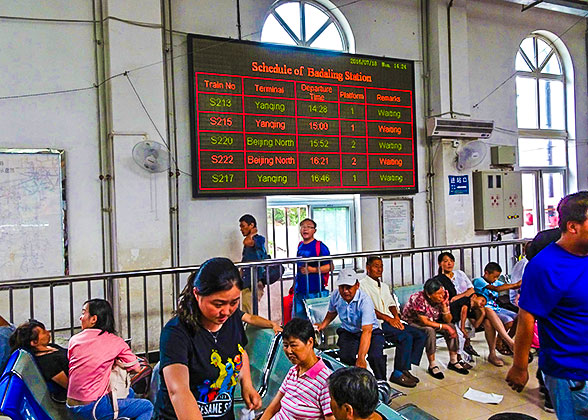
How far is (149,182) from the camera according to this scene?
540cm

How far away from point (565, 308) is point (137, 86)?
15.3 feet

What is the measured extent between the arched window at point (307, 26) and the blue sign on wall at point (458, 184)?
95.8 inches

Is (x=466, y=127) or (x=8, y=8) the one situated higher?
(x=8, y=8)

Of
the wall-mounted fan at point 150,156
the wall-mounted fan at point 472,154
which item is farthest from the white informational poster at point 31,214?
the wall-mounted fan at point 472,154

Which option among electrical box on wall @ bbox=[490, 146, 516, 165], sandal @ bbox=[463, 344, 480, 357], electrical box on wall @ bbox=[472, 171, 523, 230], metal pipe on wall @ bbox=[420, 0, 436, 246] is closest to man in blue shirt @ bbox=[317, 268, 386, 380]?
sandal @ bbox=[463, 344, 480, 357]

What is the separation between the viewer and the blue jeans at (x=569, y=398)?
213cm

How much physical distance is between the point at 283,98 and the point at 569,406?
15.6ft

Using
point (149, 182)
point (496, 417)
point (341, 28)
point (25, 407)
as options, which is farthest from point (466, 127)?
point (25, 407)

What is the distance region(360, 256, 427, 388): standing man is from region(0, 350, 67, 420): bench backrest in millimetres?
2740

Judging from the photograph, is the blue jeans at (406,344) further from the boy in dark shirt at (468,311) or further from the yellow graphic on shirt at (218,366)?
the yellow graphic on shirt at (218,366)

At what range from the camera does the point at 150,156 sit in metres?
5.25

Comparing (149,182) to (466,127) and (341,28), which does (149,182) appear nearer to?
(341,28)

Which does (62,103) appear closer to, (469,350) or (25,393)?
(25,393)

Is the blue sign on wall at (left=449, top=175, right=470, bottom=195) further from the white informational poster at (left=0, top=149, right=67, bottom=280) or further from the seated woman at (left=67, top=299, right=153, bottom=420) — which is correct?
the seated woman at (left=67, top=299, right=153, bottom=420)
